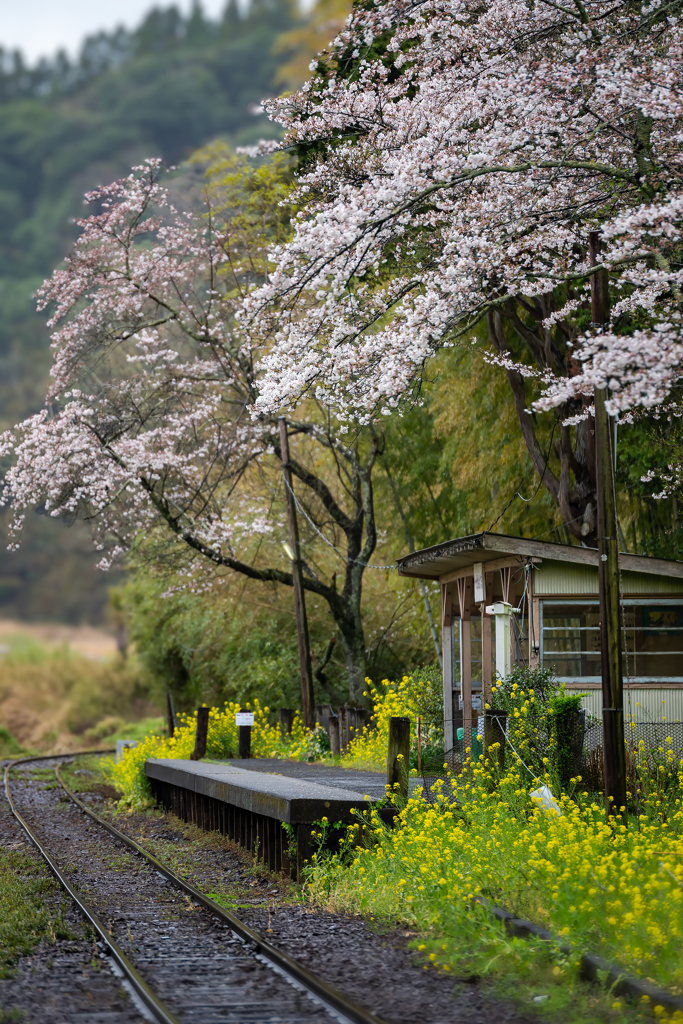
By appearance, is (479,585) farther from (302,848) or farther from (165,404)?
(165,404)

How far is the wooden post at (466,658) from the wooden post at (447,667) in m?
0.75

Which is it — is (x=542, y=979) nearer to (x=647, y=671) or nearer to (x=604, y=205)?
(x=604, y=205)

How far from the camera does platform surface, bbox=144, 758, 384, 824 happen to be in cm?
1077

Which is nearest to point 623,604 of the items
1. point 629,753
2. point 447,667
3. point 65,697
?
point 629,753

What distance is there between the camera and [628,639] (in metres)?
16.3

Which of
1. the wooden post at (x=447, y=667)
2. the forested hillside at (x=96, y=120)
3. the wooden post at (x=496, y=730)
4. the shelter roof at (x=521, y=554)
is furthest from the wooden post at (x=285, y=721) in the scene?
the forested hillside at (x=96, y=120)

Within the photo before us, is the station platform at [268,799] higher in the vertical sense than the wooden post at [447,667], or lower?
lower

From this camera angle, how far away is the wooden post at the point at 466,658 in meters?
17.4

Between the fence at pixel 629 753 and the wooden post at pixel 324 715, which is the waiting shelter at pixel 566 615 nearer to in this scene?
the fence at pixel 629 753

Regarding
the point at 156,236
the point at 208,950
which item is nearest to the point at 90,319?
the point at 156,236

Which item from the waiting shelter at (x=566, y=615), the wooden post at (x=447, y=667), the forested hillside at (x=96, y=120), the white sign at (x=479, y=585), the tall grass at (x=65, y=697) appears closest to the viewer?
the waiting shelter at (x=566, y=615)

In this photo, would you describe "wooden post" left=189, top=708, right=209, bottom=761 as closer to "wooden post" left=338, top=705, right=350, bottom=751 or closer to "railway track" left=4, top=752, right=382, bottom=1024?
"wooden post" left=338, top=705, right=350, bottom=751

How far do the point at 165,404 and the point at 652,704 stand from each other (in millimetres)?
13593

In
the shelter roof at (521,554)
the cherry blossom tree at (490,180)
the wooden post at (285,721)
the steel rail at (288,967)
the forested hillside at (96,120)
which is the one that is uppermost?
the forested hillside at (96,120)
